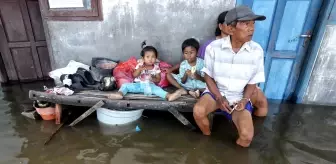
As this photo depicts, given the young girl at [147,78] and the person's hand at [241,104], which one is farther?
the young girl at [147,78]

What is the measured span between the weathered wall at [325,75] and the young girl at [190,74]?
2.11 meters

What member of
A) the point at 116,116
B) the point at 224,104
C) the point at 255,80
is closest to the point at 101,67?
the point at 116,116

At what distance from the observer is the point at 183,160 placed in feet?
9.40

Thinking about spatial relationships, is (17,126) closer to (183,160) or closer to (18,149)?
(18,149)

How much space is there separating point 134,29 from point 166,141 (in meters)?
2.15

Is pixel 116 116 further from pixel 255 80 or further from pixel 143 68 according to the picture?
pixel 255 80

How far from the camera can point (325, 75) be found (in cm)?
390

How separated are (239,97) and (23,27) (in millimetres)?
4661

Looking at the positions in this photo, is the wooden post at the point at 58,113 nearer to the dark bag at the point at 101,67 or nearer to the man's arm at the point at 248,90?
the dark bag at the point at 101,67

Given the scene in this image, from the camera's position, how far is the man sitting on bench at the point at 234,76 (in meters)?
2.77

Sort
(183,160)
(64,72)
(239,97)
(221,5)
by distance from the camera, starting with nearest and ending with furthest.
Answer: (183,160)
(239,97)
(221,5)
(64,72)

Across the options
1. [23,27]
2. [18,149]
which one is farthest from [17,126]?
[23,27]

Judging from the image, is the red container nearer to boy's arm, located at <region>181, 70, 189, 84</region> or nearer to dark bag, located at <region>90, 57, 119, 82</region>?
dark bag, located at <region>90, 57, 119, 82</region>

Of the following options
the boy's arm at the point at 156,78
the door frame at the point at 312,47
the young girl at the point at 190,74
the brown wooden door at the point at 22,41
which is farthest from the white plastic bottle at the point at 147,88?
the brown wooden door at the point at 22,41
